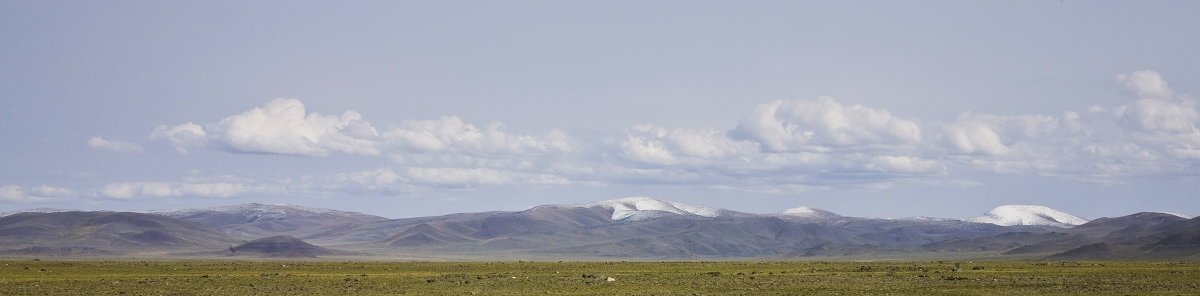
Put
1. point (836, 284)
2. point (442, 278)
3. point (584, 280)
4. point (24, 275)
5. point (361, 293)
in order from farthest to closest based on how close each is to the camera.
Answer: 1. point (24, 275)
2. point (442, 278)
3. point (584, 280)
4. point (836, 284)
5. point (361, 293)

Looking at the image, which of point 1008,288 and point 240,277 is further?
point 240,277

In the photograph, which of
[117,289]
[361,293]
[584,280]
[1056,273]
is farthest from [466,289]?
[1056,273]

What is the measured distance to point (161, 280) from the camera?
6912 cm

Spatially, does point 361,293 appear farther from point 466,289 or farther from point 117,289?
point 117,289

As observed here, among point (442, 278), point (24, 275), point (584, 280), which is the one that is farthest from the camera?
point (24, 275)

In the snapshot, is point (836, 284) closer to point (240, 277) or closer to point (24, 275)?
point (240, 277)

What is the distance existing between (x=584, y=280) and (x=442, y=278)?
34.1ft

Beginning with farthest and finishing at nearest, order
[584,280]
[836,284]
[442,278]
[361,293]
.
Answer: [442,278], [584,280], [836,284], [361,293]

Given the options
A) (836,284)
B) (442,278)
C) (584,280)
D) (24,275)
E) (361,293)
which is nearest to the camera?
(361,293)

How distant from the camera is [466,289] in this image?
59844 mm

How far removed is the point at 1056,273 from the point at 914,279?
615 inches

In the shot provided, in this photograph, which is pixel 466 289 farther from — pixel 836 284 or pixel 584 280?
pixel 836 284

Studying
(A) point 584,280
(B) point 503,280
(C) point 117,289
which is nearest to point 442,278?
(B) point 503,280

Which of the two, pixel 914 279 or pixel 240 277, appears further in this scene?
pixel 240 277
